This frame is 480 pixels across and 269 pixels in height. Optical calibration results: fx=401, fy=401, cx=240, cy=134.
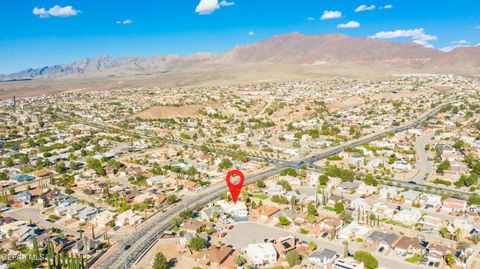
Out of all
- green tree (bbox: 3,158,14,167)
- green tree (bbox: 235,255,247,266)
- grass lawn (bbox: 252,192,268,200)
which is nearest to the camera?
green tree (bbox: 235,255,247,266)

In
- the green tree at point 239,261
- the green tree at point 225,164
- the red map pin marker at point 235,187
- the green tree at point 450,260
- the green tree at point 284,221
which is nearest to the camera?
the green tree at point 450,260

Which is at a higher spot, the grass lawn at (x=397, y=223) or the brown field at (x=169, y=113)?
the brown field at (x=169, y=113)

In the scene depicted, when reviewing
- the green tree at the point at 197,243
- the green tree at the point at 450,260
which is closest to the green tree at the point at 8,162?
the green tree at the point at 197,243

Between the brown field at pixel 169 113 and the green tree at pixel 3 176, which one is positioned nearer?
the green tree at pixel 3 176

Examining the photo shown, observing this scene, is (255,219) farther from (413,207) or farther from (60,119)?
(60,119)

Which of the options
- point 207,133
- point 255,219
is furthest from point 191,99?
point 255,219

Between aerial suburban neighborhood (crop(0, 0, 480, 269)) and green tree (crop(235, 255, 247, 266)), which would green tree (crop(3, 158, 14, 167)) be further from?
green tree (crop(235, 255, 247, 266))

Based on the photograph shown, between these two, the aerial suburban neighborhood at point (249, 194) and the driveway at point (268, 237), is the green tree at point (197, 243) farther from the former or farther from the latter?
the driveway at point (268, 237)

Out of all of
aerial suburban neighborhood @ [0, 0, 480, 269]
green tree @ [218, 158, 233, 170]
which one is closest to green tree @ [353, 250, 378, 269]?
aerial suburban neighborhood @ [0, 0, 480, 269]

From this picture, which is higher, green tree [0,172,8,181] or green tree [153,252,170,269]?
green tree [0,172,8,181]

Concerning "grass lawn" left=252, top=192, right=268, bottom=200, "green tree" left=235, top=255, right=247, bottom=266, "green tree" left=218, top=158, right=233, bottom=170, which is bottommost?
"green tree" left=235, top=255, right=247, bottom=266

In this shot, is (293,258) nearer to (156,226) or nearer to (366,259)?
(366,259)
